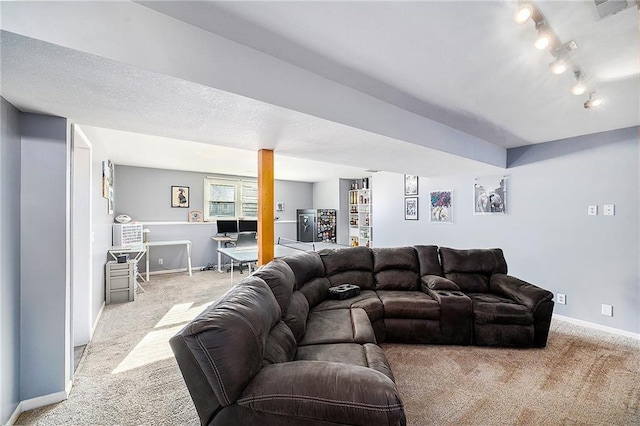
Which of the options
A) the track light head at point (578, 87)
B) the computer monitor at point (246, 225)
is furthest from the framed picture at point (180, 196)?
the track light head at point (578, 87)

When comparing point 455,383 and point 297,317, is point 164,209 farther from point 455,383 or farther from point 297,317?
point 455,383

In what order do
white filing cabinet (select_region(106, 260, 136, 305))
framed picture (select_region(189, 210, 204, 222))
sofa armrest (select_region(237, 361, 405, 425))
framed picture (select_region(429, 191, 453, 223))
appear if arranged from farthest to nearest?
framed picture (select_region(189, 210, 204, 222))
framed picture (select_region(429, 191, 453, 223))
white filing cabinet (select_region(106, 260, 136, 305))
sofa armrest (select_region(237, 361, 405, 425))

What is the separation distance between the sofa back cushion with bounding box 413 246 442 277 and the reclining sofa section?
0.01 metres

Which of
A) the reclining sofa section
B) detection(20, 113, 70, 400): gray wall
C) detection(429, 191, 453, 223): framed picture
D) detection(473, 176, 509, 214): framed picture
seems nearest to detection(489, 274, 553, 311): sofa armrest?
the reclining sofa section

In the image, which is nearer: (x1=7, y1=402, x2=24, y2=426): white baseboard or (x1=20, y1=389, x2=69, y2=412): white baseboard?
(x1=7, y1=402, x2=24, y2=426): white baseboard

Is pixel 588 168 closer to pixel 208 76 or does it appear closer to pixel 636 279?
pixel 636 279

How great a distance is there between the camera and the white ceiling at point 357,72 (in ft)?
4.33

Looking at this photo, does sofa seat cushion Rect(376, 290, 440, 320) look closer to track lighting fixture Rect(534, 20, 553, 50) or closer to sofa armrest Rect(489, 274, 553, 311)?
sofa armrest Rect(489, 274, 553, 311)

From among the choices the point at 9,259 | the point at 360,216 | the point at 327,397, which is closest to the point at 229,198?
the point at 360,216

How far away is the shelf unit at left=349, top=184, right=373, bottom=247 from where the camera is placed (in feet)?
24.5

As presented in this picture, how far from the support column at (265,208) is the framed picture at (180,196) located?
14.2 ft

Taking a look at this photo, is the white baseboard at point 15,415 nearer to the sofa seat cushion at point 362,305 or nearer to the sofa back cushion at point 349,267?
the sofa seat cushion at point 362,305

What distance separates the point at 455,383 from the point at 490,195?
3138 millimetres

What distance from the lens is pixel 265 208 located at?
287 cm
